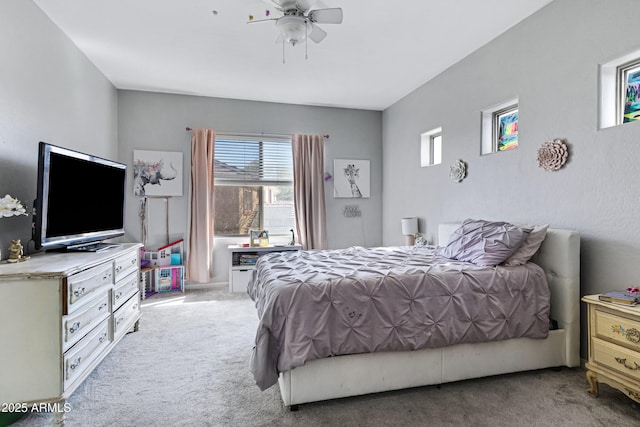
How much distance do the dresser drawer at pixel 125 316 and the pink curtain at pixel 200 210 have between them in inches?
60.4

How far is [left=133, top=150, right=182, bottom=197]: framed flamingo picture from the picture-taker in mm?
4500

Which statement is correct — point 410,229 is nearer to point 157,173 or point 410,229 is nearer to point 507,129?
point 507,129

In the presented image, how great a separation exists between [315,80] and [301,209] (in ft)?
6.04

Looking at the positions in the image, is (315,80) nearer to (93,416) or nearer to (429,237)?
(429,237)

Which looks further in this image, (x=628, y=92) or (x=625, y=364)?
(x=628, y=92)

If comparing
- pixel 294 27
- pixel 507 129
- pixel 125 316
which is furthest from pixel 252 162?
pixel 507 129

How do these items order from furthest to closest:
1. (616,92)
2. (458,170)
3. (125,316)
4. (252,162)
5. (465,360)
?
(252,162) → (458,170) → (125,316) → (616,92) → (465,360)

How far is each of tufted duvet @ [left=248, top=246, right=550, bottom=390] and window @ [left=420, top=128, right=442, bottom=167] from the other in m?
2.23

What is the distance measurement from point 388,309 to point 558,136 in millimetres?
1921

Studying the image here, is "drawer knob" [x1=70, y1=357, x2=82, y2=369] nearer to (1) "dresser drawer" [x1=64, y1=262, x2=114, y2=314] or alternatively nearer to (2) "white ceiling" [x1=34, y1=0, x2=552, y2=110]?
(1) "dresser drawer" [x1=64, y1=262, x2=114, y2=314]

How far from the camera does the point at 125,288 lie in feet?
9.02

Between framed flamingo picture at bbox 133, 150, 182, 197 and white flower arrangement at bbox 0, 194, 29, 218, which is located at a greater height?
framed flamingo picture at bbox 133, 150, 182, 197

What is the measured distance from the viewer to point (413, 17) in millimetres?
2750

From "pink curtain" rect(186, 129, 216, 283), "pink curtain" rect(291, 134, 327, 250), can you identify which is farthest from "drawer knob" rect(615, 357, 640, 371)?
"pink curtain" rect(186, 129, 216, 283)
